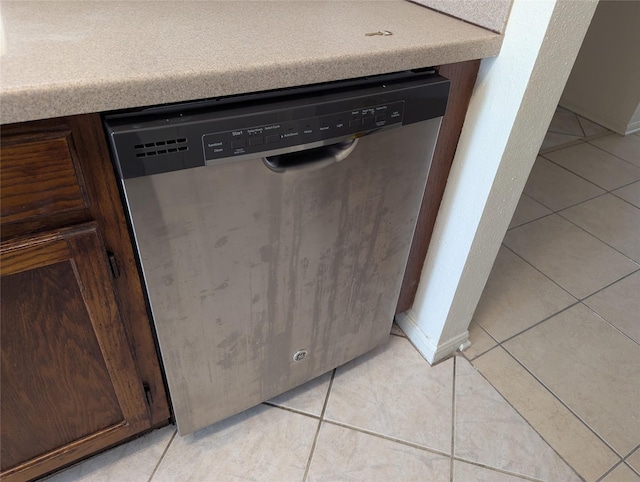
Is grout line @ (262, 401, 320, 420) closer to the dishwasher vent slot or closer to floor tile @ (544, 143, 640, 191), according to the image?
the dishwasher vent slot

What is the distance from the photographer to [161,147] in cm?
67

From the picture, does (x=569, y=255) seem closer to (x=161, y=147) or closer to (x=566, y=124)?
(x=566, y=124)

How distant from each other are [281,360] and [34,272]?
0.59 m

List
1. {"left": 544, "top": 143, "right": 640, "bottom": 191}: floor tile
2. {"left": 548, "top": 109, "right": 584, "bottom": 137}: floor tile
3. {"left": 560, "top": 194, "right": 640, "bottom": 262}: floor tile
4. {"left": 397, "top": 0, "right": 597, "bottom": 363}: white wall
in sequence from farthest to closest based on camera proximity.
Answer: {"left": 548, "top": 109, "right": 584, "bottom": 137}: floor tile < {"left": 544, "top": 143, "right": 640, "bottom": 191}: floor tile < {"left": 560, "top": 194, "right": 640, "bottom": 262}: floor tile < {"left": 397, "top": 0, "right": 597, "bottom": 363}: white wall

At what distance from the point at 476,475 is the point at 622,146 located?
7.68 feet

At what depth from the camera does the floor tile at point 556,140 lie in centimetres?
264

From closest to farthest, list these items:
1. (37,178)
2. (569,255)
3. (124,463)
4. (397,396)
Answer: (37,178) < (124,463) < (397,396) < (569,255)

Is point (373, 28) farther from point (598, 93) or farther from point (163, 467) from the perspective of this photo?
point (598, 93)

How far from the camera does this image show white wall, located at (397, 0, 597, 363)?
2.89ft

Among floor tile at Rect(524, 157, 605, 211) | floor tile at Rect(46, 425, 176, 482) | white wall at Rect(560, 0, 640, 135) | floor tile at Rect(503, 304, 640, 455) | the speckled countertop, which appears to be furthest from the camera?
white wall at Rect(560, 0, 640, 135)

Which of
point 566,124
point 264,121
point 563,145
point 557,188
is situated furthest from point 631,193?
point 264,121

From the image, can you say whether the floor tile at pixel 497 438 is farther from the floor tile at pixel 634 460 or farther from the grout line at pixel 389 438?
the floor tile at pixel 634 460

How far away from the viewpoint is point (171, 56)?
2.31 feet

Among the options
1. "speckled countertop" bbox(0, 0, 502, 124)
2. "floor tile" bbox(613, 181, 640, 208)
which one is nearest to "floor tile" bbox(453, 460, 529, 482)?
"speckled countertop" bbox(0, 0, 502, 124)
